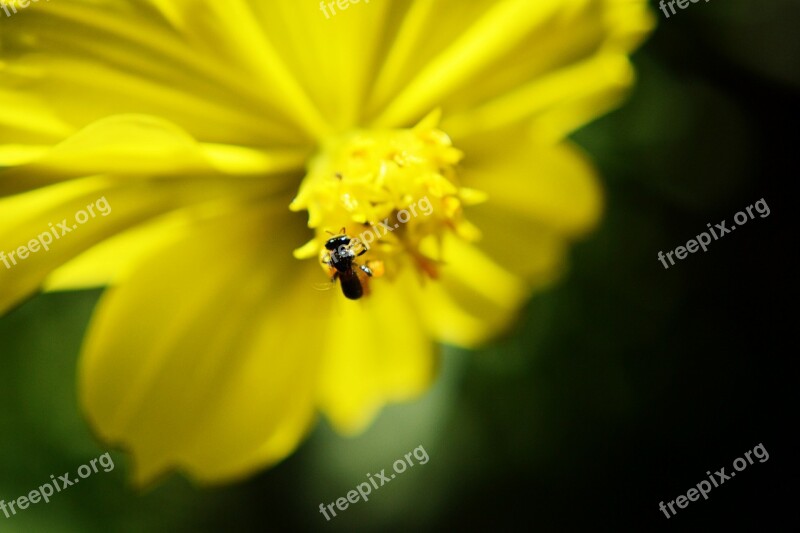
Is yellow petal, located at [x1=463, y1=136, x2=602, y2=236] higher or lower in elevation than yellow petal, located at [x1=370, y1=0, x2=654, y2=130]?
lower

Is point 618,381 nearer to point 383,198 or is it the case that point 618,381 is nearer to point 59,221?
point 383,198

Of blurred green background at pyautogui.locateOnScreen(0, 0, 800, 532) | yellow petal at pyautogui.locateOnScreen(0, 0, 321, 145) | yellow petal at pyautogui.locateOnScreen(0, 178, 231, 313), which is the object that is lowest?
blurred green background at pyautogui.locateOnScreen(0, 0, 800, 532)

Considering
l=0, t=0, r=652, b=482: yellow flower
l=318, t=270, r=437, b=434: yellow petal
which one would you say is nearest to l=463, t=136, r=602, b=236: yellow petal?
l=0, t=0, r=652, b=482: yellow flower

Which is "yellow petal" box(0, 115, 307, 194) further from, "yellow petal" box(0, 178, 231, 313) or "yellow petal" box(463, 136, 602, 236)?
"yellow petal" box(463, 136, 602, 236)

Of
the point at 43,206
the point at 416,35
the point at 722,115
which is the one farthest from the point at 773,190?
the point at 43,206

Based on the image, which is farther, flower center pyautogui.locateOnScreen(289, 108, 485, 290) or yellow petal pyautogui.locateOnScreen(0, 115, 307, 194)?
flower center pyautogui.locateOnScreen(289, 108, 485, 290)

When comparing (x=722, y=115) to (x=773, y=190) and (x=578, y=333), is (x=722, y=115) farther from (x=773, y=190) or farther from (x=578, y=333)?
(x=578, y=333)

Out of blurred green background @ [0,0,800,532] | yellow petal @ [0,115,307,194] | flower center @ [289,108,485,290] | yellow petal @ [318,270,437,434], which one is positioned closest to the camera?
yellow petal @ [0,115,307,194]
